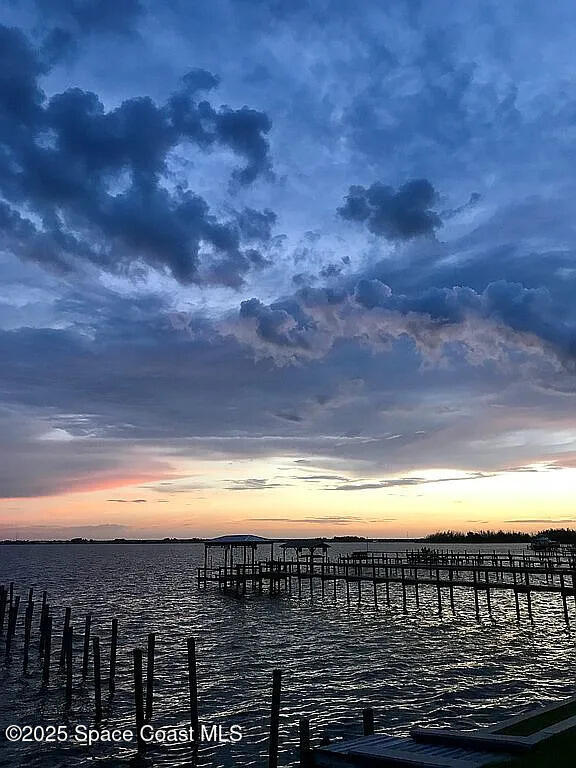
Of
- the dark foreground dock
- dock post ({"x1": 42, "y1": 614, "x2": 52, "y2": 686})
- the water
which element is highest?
the dark foreground dock

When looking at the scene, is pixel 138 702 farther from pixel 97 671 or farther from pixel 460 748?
pixel 460 748

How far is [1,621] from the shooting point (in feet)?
122

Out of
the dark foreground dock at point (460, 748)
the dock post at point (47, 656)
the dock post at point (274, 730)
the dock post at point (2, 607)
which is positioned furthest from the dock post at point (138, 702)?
the dock post at point (2, 607)

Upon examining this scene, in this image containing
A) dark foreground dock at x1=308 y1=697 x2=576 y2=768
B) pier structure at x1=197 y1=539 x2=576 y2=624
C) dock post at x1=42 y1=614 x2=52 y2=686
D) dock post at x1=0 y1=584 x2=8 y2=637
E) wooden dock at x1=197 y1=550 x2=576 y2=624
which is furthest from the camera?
pier structure at x1=197 y1=539 x2=576 y2=624

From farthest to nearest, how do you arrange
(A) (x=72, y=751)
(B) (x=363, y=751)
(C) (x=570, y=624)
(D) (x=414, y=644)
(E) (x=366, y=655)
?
(C) (x=570, y=624), (D) (x=414, y=644), (E) (x=366, y=655), (A) (x=72, y=751), (B) (x=363, y=751)

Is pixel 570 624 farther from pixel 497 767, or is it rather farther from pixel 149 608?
pixel 497 767

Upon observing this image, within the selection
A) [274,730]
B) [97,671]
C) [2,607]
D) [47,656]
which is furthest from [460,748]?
[2,607]

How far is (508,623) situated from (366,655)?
15618mm

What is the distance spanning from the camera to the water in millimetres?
19641

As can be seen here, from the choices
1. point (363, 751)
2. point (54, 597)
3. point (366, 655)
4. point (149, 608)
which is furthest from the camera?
point (54, 597)

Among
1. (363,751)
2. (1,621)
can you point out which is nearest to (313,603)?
(1,621)

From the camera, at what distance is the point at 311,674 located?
2791cm

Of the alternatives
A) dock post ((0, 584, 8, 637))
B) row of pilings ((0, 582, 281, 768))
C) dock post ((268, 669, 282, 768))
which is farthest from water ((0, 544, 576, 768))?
dock post ((268, 669, 282, 768))

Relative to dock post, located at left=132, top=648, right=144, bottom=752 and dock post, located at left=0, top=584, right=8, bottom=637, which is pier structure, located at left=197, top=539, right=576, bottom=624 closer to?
dock post, located at left=0, top=584, right=8, bottom=637
